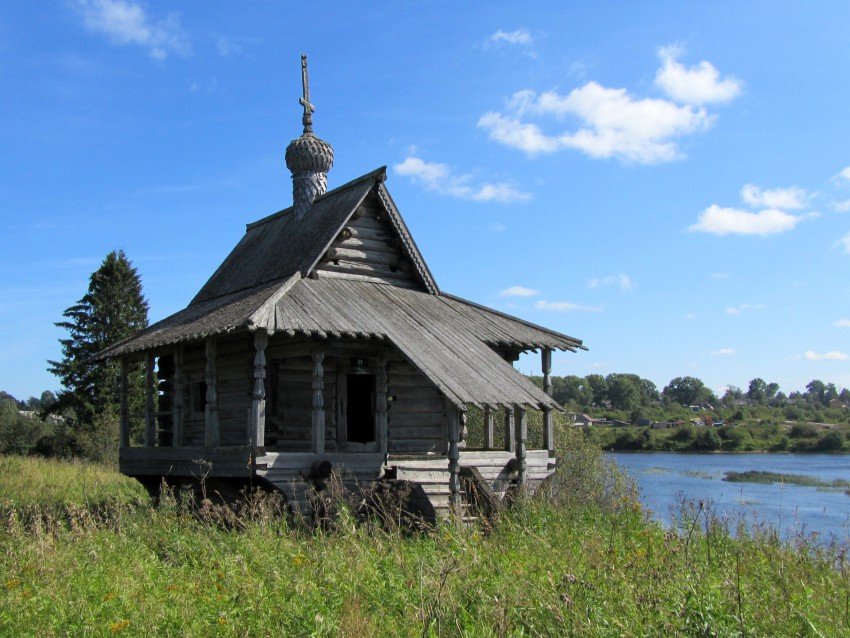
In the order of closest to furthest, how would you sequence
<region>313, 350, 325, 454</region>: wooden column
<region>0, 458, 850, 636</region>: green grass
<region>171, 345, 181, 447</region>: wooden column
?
1. <region>0, 458, 850, 636</region>: green grass
2. <region>313, 350, 325, 454</region>: wooden column
3. <region>171, 345, 181, 447</region>: wooden column

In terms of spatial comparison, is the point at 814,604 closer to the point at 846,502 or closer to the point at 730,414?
the point at 846,502

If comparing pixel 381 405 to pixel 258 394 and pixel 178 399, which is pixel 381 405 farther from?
pixel 178 399

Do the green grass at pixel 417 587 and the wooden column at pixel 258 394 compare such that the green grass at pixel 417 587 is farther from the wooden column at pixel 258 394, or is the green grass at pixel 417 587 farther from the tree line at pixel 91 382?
the tree line at pixel 91 382

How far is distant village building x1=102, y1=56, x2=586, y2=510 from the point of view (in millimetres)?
13977

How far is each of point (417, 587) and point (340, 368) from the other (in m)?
9.25

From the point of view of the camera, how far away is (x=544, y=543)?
8.70 metres

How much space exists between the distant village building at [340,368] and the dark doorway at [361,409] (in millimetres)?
25

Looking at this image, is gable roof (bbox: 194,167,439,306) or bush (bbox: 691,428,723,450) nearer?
gable roof (bbox: 194,167,439,306)

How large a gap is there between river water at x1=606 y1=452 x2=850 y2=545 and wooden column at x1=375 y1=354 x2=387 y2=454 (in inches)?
180

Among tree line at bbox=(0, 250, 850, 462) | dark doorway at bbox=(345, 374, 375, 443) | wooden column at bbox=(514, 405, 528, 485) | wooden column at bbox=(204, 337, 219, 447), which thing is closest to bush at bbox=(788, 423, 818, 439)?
tree line at bbox=(0, 250, 850, 462)

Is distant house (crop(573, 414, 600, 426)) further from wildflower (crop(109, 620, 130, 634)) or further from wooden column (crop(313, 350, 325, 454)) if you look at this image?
wildflower (crop(109, 620, 130, 634))

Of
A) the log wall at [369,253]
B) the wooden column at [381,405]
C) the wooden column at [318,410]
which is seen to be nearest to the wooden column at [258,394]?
the wooden column at [318,410]

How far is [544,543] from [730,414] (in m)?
94.5

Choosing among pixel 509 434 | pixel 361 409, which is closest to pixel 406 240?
pixel 361 409
